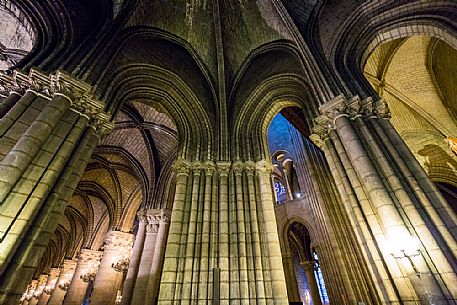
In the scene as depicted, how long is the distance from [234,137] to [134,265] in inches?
287

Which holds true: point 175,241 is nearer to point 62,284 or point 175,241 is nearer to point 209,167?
point 209,167

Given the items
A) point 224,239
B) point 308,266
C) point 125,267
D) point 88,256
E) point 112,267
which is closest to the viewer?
point 224,239

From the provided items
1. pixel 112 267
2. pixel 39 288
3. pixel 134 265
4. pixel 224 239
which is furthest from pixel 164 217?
pixel 39 288

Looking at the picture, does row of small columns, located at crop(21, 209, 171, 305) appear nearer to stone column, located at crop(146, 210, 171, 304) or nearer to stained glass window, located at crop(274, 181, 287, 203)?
stone column, located at crop(146, 210, 171, 304)

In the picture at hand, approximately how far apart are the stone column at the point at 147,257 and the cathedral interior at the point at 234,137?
0.25 feet

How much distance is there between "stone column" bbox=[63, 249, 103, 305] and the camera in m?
12.2

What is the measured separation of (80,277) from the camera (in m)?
13.0

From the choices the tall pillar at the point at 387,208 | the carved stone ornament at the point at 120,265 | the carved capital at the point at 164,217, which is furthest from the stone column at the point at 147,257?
the tall pillar at the point at 387,208

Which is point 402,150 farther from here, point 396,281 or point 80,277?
point 80,277

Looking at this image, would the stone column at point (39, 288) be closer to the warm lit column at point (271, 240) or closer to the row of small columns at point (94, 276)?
the row of small columns at point (94, 276)

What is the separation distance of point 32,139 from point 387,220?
6.32 metres

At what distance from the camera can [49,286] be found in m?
16.4

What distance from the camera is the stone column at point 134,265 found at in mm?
9164

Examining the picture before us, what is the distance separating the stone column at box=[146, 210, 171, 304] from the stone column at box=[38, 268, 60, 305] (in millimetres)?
12636
